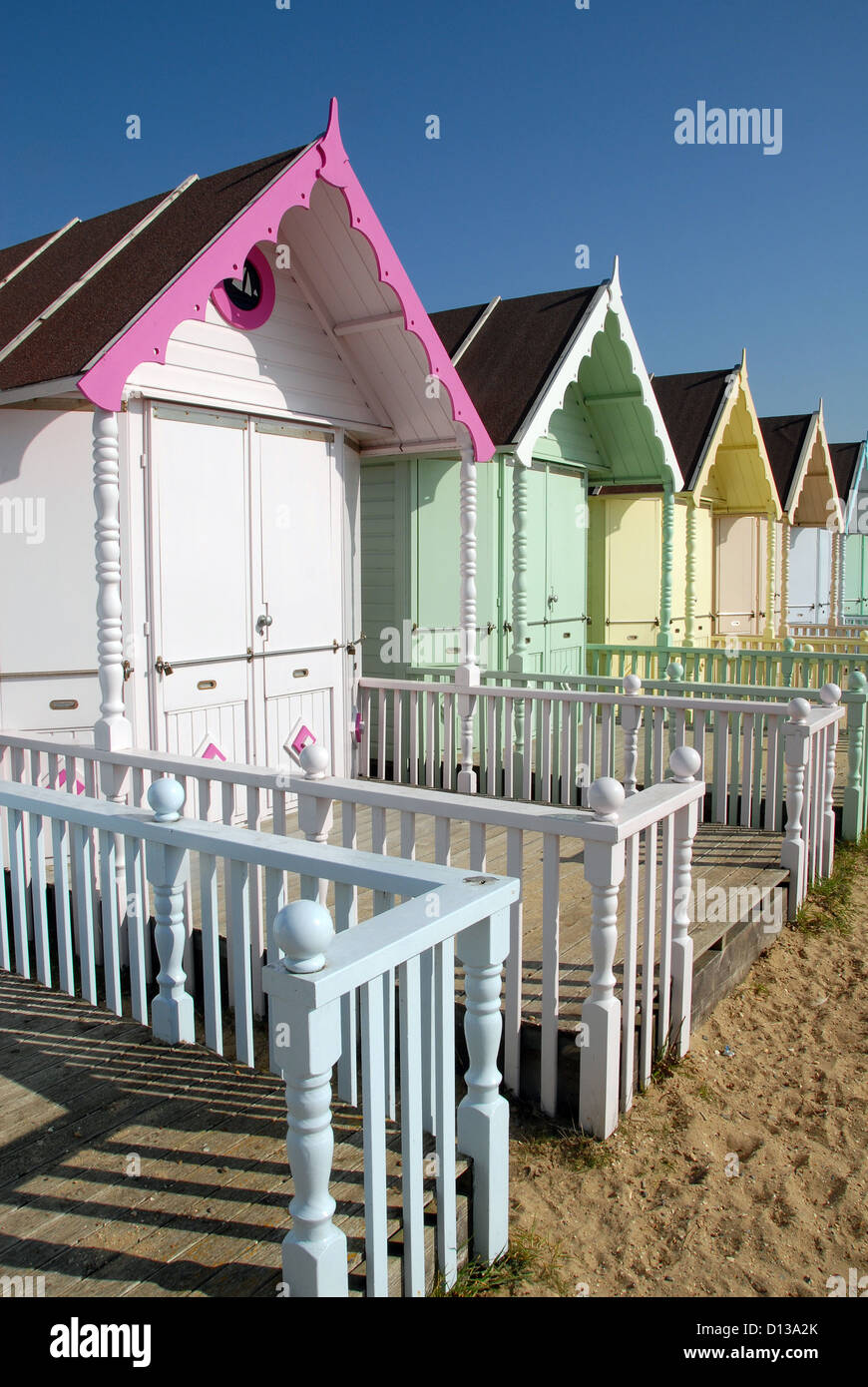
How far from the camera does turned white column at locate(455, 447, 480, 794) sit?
26.7 feet

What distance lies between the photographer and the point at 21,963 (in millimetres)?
4598

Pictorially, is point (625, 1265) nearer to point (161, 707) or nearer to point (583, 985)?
point (583, 985)

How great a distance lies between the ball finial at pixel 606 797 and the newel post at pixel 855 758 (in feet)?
14.0

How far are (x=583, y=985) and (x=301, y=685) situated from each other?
3.77m

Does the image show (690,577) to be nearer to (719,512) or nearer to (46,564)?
(719,512)

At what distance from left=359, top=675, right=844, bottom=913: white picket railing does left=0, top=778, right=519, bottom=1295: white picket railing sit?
3404 mm

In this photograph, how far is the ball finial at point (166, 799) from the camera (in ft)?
12.1

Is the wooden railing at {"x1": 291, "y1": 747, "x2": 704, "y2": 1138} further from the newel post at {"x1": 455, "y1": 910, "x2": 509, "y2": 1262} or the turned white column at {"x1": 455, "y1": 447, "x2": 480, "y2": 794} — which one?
the turned white column at {"x1": 455, "y1": 447, "x2": 480, "y2": 794}

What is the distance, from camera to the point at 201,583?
653cm

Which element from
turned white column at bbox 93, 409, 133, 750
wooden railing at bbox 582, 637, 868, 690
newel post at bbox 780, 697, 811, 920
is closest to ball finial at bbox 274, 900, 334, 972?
turned white column at bbox 93, 409, 133, 750
